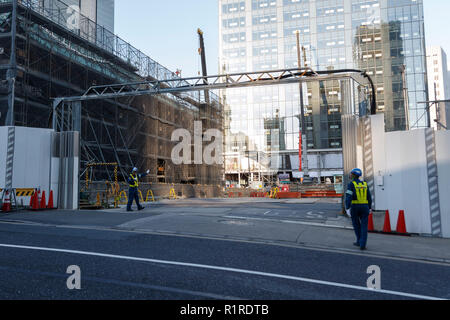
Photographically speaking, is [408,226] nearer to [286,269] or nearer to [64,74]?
[286,269]

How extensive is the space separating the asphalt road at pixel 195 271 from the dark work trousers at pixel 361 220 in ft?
2.55

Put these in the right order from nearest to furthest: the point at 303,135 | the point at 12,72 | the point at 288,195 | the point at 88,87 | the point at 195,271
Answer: the point at 195,271
the point at 12,72
the point at 88,87
the point at 288,195
the point at 303,135

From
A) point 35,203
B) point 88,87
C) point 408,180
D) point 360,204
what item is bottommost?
point 35,203

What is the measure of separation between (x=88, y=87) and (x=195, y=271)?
79.2 ft

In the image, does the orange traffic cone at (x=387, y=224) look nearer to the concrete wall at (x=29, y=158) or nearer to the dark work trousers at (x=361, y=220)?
the dark work trousers at (x=361, y=220)

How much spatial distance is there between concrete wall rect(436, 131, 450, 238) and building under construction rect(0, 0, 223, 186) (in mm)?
18008

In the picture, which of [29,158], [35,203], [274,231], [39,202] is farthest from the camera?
[39,202]

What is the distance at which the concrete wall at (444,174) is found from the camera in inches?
371

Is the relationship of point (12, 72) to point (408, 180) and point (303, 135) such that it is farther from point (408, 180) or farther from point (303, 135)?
point (303, 135)

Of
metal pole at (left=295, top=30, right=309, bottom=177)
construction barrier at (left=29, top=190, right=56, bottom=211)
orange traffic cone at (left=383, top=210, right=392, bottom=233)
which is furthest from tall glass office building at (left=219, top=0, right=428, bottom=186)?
construction barrier at (left=29, top=190, right=56, bottom=211)

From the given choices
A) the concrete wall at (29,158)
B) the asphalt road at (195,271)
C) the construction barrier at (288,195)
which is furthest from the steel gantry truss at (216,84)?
the construction barrier at (288,195)

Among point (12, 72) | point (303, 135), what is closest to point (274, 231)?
point (12, 72)

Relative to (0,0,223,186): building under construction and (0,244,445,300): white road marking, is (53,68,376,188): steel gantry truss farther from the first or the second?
(0,244,445,300): white road marking

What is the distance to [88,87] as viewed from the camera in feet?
84.5
